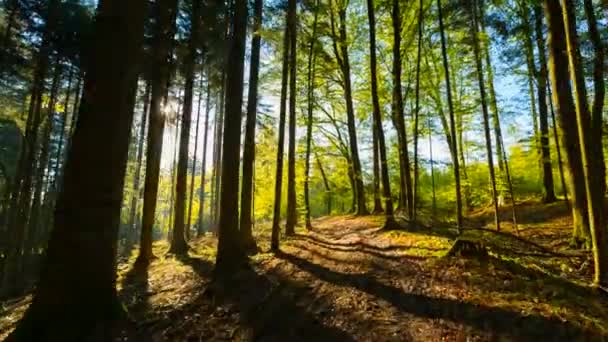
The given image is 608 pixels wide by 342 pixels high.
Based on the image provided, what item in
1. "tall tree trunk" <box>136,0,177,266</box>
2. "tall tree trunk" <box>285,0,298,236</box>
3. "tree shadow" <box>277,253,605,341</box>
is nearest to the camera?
"tree shadow" <box>277,253,605,341</box>

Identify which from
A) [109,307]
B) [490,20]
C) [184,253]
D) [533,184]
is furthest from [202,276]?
[533,184]

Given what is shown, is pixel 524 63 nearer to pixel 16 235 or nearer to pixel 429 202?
pixel 429 202

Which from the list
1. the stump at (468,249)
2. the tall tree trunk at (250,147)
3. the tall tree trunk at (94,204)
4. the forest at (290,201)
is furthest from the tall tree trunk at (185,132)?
the stump at (468,249)

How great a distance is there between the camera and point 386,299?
4039 millimetres

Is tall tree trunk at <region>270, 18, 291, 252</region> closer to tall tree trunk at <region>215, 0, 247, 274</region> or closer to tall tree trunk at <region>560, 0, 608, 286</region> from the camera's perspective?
tall tree trunk at <region>215, 0, 247, 274</region>

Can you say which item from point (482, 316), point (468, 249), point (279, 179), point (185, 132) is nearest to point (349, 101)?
point (185, 132)

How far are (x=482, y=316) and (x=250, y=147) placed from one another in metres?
5.74

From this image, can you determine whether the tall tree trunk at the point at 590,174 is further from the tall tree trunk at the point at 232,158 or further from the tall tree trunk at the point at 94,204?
the tall tree trunk at the point at 232,158

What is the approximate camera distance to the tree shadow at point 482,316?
2846 millimetres

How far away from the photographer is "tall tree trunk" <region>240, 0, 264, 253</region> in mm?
7586

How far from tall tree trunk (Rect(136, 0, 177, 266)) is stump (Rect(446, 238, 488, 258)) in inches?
271

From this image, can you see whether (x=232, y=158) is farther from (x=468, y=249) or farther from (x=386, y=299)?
(x=468, y=249)

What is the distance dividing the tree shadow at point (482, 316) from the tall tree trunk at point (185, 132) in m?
Answer: 6.94

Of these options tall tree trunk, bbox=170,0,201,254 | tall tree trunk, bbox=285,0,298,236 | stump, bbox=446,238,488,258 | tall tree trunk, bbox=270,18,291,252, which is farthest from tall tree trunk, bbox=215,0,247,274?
stump, bbox=446,238,488,258
